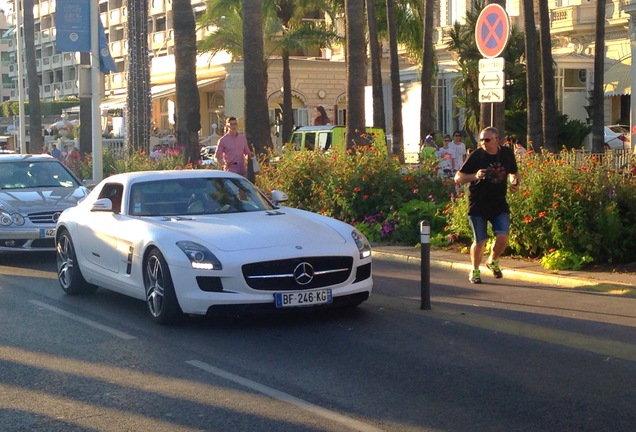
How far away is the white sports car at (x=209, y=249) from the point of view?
9.27 m

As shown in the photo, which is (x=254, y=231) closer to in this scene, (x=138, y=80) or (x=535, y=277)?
(x=535, y=277)

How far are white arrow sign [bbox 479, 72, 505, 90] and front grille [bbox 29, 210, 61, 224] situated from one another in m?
6.48

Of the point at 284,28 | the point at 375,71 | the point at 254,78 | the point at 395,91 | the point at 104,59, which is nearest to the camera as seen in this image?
the point at 254,78

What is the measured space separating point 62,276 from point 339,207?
6479 mm

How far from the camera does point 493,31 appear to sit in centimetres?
1298

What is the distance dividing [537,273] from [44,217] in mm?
7129

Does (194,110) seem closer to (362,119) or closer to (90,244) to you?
(362,119)

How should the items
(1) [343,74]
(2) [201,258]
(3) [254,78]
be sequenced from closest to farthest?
(2) [201,258] → (3) [254,78] → (1) [343,74]

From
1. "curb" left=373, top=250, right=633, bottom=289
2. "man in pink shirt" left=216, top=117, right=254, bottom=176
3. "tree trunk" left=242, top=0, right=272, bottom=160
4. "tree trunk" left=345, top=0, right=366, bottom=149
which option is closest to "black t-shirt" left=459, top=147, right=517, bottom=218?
"curb" left=373, top=250, right=633, bottom=289

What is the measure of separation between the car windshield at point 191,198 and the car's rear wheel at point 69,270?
4.48 feet

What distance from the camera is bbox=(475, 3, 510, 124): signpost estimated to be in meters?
12.8

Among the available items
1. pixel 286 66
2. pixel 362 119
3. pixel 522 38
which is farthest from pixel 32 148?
pixel 362 119

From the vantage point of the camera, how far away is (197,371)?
26.0 feet

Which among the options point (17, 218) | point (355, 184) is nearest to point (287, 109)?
point (355, 184)
